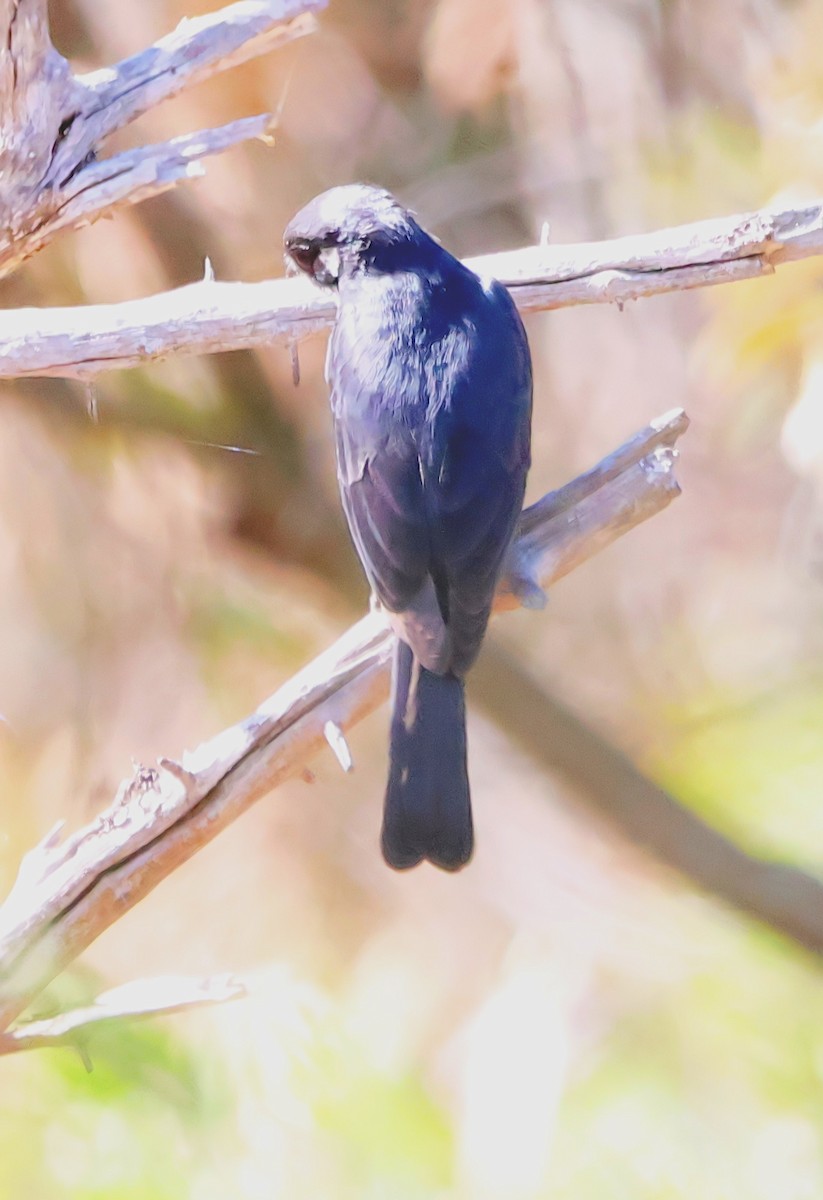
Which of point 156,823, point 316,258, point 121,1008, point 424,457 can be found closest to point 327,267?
point 316,258

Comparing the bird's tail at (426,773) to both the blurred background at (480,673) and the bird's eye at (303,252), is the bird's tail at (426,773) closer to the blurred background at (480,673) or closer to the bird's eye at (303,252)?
the bird's eye at (303,252)

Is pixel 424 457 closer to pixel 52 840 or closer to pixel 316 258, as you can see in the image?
pixel 316 258

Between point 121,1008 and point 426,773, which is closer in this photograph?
point 121,1008

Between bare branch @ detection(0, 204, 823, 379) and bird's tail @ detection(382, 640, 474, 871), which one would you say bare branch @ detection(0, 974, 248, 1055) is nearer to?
bird's tail @ detection(382, 640, 474, 871)

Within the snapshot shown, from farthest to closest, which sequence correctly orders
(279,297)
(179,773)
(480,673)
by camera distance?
(480,673)
(279,297)
(179,773)

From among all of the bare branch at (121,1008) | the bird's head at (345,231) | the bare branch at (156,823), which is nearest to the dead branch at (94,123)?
the bird's head at (345,231)
